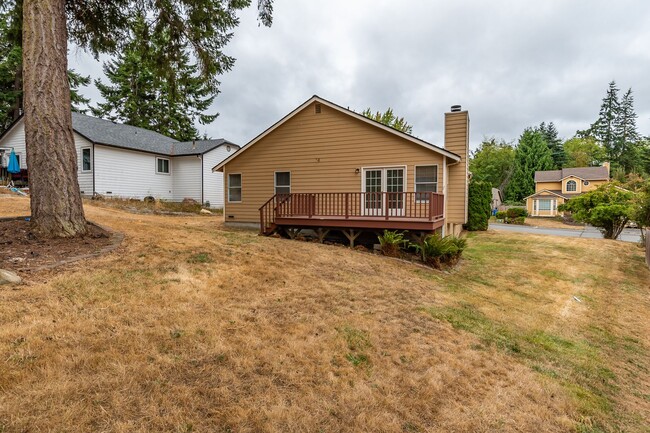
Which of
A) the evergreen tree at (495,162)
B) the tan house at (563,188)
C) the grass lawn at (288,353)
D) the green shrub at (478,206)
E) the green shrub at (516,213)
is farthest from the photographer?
the evergreen tree at (495,162)

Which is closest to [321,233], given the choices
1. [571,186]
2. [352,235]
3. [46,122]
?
[352,235]

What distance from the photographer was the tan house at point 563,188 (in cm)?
4003

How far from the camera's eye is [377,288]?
20.7ft

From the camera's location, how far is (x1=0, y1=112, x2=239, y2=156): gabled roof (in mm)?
17578

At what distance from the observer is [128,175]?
60.8ft

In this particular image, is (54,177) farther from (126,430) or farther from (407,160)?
(407,160)

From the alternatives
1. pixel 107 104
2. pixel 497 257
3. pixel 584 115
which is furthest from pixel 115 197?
pixel 584 115

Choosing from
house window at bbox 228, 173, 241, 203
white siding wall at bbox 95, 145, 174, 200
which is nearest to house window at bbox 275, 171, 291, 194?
house window at bbox 228, 173, 241, 203

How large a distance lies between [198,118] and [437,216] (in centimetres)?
3319

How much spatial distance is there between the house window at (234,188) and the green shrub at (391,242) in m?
7.43

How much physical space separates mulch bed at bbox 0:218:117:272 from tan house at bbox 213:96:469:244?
5.84 metres

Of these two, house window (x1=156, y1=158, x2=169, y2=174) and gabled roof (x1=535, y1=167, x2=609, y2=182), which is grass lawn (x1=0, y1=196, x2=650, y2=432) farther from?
gabled roof (x1=535, y1=167, x2=609, y2=182)

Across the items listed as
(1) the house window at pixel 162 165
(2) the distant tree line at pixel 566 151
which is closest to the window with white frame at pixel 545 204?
(2) the distant tree line at pixel 566 151

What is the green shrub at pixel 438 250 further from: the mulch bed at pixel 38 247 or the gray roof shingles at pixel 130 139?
the gray roof shingles at pixel 130 139
